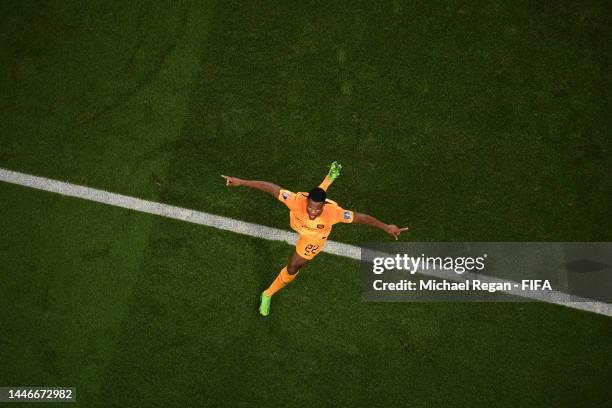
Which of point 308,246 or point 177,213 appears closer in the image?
point 308,246

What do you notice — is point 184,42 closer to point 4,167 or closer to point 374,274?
point 4,167

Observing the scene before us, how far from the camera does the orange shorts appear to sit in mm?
5383

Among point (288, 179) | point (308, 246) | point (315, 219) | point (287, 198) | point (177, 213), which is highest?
point (288, 179)

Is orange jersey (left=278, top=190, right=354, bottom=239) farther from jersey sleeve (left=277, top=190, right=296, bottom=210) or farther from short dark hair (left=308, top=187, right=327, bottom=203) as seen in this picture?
short dark hair (left=308, top=187, right=327, bottom=203)

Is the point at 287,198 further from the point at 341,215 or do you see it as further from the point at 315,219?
the point at 341,215

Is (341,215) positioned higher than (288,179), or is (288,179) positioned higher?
(288,179)

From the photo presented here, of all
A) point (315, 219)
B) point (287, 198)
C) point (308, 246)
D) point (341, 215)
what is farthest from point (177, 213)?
point (341, 215)

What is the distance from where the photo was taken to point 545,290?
6258 mm

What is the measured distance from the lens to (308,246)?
17.8 feet

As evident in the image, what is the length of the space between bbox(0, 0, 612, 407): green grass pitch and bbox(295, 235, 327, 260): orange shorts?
33.1 inches

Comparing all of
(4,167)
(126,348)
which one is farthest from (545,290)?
(4,167)

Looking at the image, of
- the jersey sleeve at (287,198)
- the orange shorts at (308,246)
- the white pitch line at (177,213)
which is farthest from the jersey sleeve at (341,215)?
the white pitch line at (177,213)

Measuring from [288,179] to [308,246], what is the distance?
4.31 ft

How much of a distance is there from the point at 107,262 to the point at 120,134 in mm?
1637
